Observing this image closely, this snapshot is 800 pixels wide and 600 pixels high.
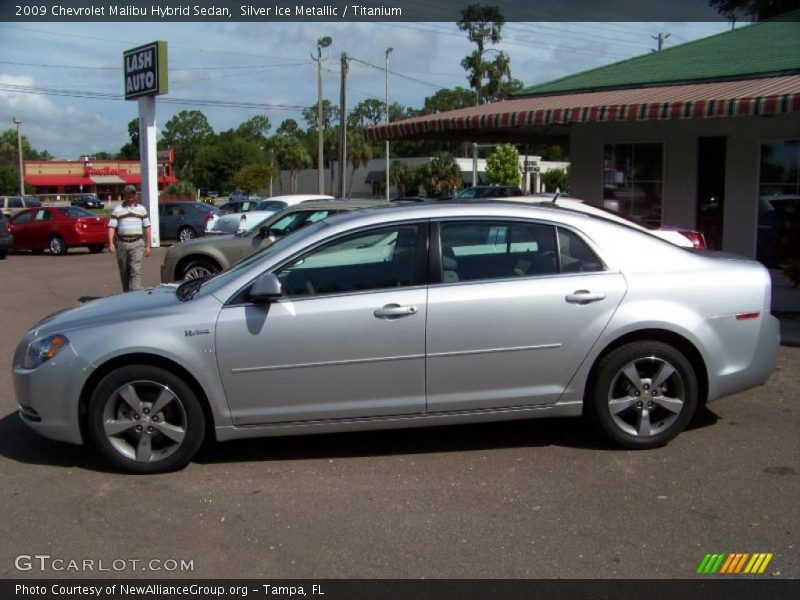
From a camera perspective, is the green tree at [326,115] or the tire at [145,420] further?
the green tree at [326,115]

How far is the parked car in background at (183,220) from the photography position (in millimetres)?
27734

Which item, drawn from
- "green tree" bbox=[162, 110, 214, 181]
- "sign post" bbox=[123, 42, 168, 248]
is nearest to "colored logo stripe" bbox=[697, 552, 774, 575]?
"sign post" bbox=[123, 42, 168, 248]

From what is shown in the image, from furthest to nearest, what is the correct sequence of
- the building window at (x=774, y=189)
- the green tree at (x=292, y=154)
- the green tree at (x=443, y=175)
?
1. the green tree at (x=292, y=154)
2. the green tree at (x=443, y=175)
3. the building window at (x=774, y=189)

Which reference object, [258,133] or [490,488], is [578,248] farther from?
[258,133]

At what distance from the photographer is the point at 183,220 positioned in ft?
91.8

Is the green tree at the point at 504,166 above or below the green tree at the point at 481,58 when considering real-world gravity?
below

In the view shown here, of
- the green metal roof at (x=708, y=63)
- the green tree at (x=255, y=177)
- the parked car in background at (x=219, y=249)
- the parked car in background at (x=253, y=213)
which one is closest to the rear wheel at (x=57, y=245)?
the parked car in background at (x=253, y=213)

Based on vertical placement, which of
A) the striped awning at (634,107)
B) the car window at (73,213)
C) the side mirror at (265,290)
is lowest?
the side mirror at (265,290)

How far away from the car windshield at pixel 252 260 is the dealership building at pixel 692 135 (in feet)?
20.5

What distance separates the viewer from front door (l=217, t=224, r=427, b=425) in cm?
490

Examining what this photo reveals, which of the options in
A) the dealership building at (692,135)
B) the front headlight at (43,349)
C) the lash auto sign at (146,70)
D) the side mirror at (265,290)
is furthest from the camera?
the lash auto sign at (146,70)

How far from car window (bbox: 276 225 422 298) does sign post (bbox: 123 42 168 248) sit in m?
22.4

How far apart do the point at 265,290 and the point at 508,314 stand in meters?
1.51

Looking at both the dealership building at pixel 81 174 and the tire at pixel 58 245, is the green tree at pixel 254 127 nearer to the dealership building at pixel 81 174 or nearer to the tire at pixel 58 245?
the dealership building at pixel 81 174
